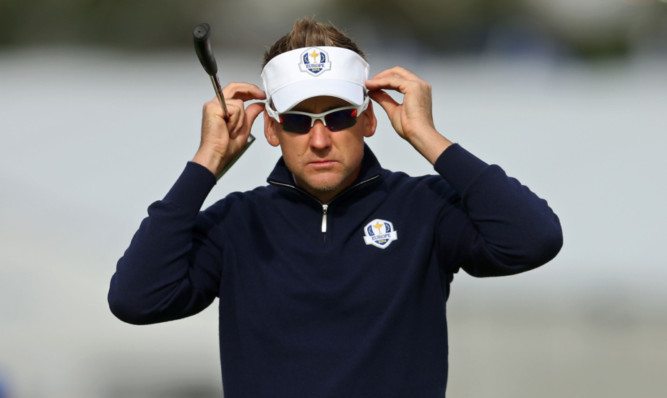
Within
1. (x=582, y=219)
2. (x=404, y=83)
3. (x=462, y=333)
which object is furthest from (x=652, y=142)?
(x=404, y=83)

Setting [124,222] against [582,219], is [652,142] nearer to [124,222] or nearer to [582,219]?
[582,219]

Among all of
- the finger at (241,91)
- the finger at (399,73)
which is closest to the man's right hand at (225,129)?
the finger at (241,91)

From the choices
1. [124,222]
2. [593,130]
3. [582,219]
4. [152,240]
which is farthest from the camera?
[593,130]

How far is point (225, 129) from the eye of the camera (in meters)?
2.28

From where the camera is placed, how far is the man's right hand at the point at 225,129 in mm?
2260

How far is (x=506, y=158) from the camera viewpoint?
23.5 feet

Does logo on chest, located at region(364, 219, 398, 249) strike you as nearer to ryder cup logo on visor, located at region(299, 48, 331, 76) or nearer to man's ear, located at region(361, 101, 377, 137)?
man's ear, located at region(361, 101, 377, 137)

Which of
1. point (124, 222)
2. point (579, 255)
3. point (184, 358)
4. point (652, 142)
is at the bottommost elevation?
point (184, 358)

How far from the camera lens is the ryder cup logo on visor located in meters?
2.25

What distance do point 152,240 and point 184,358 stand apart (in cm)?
374

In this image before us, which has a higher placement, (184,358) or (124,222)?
(124,222)

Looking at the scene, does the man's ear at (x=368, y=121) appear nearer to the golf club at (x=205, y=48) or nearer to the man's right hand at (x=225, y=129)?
the man's right hand at (x=225, y=129)

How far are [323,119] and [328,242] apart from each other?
33cm

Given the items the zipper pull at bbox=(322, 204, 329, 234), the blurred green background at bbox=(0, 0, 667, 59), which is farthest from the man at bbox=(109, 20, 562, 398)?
the blurred green background at bbox=(0, 0, 667, 59)
